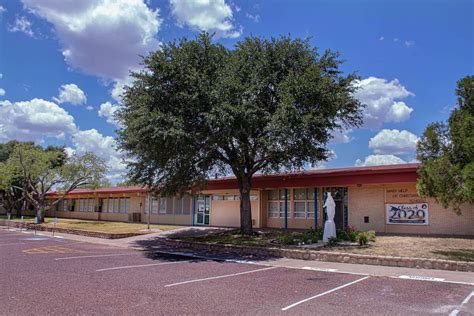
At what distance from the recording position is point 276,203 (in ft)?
92.4

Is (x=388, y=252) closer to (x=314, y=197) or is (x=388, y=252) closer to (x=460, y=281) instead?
(x=460, y=281)

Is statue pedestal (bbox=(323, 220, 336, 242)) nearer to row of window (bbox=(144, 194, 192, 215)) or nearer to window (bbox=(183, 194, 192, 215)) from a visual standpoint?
row of window (bbox=(144, 194, 192, 215))

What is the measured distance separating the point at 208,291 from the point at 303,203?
18.0 meters

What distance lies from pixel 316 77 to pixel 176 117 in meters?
6.61

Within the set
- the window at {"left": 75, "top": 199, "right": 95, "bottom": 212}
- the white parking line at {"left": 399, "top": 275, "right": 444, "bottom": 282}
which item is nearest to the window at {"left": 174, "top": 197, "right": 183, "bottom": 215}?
the window at {"left": 75, "top": 199, "right": 95, "bottom": 212}

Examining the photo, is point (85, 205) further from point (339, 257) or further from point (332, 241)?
point (339, 257)

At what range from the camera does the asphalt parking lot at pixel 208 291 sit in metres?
7.90

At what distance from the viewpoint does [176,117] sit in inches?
709

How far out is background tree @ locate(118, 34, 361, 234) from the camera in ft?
57.8

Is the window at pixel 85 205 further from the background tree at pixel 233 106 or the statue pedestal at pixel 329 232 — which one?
the statue pedestal at pixel 329 232

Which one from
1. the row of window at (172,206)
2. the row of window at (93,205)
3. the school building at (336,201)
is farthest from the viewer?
the row of window at (93,205)

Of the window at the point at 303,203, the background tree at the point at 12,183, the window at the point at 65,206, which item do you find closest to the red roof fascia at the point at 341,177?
the window at the point at 303,203

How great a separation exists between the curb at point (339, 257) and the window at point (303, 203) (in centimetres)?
942

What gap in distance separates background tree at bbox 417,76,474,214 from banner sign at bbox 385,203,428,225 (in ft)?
25.8
